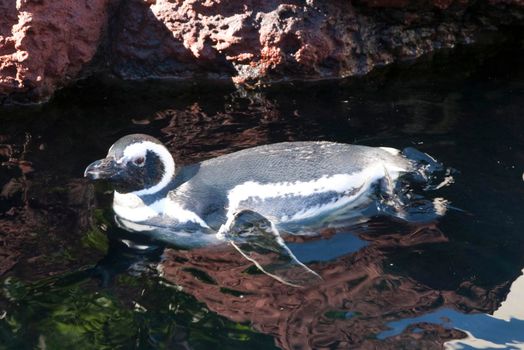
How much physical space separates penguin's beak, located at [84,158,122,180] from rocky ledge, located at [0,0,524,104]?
6.33 feet

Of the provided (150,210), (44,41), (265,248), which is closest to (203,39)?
(44,41)

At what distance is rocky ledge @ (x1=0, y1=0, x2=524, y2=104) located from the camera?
5594 mm

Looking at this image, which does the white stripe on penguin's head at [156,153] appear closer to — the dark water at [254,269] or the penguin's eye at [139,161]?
the penguin's eye at [139,161]

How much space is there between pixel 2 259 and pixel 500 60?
4.26 metres

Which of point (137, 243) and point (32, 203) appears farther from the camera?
point (32, 203)

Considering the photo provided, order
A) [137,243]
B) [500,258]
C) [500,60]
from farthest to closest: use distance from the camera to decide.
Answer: [500,60]
[137,243]
[500,258]

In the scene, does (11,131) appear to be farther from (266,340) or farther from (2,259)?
(266,340)

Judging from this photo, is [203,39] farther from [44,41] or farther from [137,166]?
[137,166]

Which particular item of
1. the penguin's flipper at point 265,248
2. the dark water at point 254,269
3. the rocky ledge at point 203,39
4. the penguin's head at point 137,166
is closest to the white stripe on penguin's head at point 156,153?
the penguin's head at point 137,166

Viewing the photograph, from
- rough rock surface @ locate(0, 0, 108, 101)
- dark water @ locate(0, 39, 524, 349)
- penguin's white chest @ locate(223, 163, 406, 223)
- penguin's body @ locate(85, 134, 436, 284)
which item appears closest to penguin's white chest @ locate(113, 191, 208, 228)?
penguin's body @ locate(85, 134, 436, 284)

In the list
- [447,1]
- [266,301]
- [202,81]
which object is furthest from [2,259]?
[447,1]

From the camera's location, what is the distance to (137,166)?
405cm

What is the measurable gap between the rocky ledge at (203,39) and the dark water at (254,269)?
33 centimetres

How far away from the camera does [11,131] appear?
5238 mm
